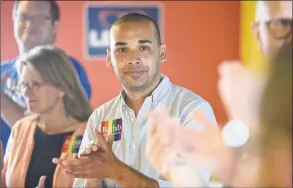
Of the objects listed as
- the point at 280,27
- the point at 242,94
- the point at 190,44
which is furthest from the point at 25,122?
the point at 280,27

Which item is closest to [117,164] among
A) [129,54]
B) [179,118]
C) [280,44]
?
[179,118]

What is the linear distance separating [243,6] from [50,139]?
807 millimetres

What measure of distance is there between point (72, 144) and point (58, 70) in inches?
10.8

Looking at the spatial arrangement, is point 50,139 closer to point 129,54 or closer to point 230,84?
point 129,54

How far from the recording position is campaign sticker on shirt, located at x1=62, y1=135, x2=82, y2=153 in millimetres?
1758

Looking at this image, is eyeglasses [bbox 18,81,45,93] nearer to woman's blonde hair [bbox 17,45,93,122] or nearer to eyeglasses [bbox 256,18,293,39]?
woman's blonde hair [bbox 17,45,93,122]

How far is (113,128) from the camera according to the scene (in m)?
1.63

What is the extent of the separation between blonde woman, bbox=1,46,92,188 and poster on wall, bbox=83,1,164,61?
0.39 feet

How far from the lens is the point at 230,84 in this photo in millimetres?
1504

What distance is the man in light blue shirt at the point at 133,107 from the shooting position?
1.57 metres

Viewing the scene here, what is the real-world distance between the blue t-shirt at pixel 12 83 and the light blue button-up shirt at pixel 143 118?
20 centimetres

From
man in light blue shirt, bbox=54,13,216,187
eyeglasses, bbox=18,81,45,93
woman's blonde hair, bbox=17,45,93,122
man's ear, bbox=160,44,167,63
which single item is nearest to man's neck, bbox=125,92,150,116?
man in light blue shirt, bbox=54,13,216,187

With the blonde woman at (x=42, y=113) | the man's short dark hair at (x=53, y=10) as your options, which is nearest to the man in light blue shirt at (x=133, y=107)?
the blonde woman at (x=42, y=113)

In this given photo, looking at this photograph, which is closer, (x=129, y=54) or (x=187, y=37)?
(x=129, y=54)
